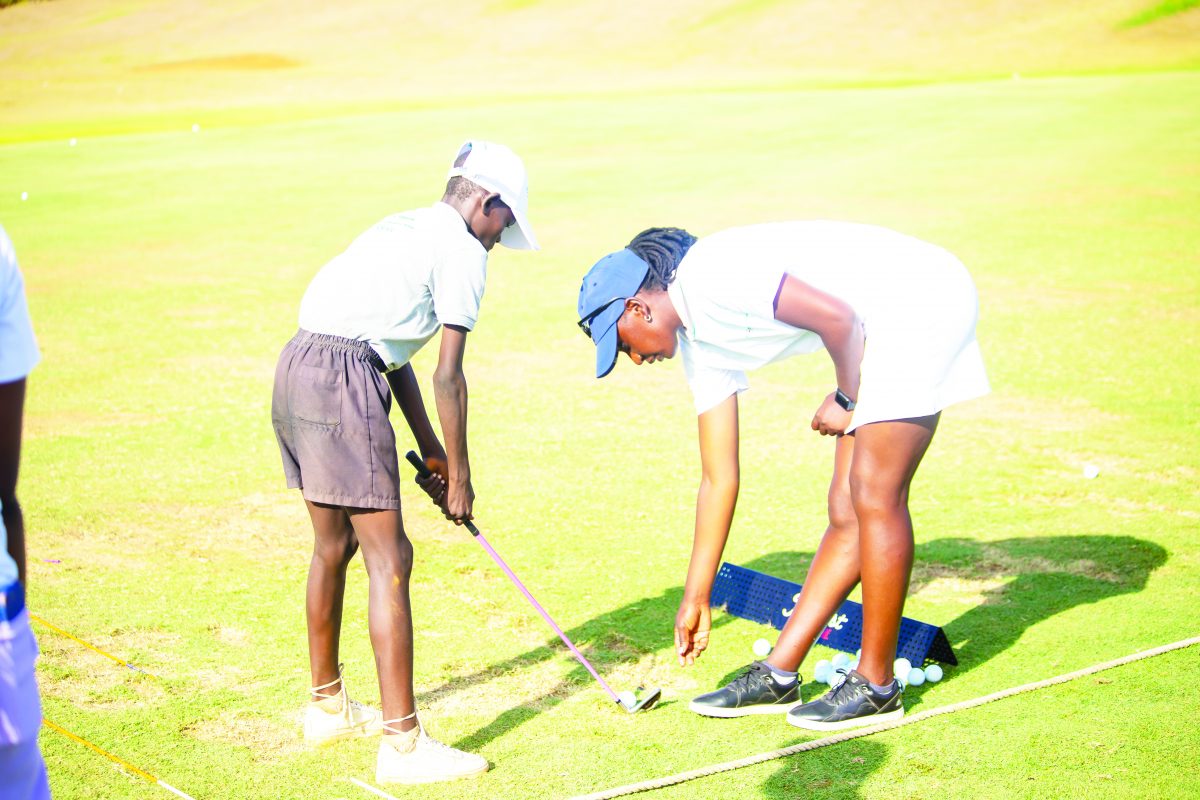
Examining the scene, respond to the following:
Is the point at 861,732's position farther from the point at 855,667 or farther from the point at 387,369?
the point at 387,369

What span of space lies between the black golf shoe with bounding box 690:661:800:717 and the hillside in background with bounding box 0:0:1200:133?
43.2m

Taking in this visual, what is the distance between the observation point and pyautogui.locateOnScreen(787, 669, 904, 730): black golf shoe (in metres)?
4.91

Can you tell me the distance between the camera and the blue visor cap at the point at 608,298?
4.62 m

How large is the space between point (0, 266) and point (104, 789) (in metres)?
2.66

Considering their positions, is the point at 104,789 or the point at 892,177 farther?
the point at 892,177

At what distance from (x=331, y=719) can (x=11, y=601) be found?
243 cm

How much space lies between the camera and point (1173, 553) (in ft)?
21.8

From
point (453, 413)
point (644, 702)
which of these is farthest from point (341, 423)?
point (644, 702)

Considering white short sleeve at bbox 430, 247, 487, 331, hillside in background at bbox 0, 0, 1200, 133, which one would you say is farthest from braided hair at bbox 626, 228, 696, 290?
hillside in background at bbox 0, 0, 1200, 133

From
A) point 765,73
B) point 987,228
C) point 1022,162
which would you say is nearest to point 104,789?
point 987,228

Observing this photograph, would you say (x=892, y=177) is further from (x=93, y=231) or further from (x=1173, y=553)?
(x=1173, y=553)

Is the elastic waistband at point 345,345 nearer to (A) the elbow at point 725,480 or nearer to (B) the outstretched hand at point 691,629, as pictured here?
(A) the elbow at point 725,480

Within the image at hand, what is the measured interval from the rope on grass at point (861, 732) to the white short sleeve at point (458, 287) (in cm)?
170

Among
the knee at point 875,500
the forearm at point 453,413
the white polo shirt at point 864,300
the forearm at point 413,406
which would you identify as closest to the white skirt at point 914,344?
the white polo shirt at point 864,300
